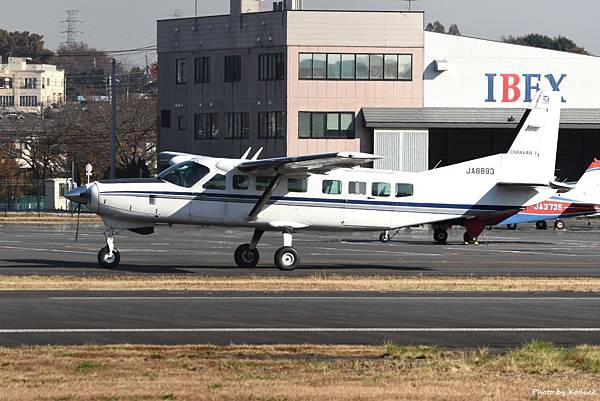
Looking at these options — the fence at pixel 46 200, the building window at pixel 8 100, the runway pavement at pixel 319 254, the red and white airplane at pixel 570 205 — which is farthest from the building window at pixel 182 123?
the building window at pixel 8 100

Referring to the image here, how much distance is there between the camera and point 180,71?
76750 mm

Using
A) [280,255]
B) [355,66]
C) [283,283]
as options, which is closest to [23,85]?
[355,66]

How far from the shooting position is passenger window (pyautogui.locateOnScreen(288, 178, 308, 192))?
95.1ft

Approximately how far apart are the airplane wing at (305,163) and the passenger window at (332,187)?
0.45 metres

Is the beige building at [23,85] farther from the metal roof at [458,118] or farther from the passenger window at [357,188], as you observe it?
the passenger window at [357,188]

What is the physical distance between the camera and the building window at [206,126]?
246 ft

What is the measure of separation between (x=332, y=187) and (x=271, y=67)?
43607 mm

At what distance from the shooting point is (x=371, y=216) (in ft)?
96.1

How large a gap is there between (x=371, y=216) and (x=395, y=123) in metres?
40.8

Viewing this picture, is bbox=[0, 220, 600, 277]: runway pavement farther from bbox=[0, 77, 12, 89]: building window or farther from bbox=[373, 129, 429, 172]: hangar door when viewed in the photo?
bbox=[0, 77, 12, 89]: building window

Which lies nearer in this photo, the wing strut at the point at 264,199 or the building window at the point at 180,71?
the wing strut at the point at 264,199

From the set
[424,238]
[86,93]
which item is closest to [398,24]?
[424,238]

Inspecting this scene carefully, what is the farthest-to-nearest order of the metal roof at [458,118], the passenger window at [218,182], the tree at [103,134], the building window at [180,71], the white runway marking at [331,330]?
the tree at [103,134]
the building window at [180,71]
the metal roof at [458,118]
the passenger window at [218,182]
the white runway marking at [331,330]

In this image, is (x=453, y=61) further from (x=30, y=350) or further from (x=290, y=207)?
(x=30, y=350)
